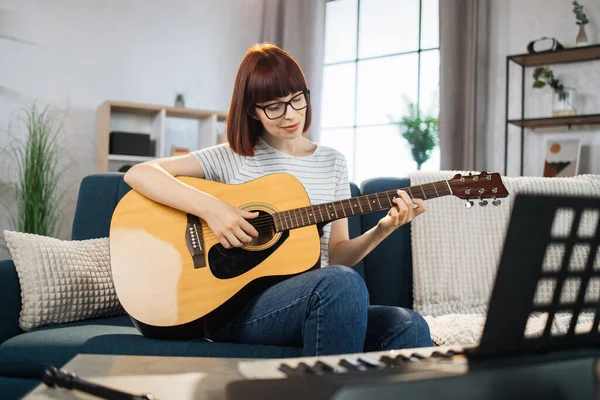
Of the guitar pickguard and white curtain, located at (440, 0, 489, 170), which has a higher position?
white curtain, located at (440, 0, 489, 170)

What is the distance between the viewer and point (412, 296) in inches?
85.3

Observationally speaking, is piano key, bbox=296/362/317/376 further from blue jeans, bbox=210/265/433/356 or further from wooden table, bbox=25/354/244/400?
blue jeans, bbox=210/265/433/356

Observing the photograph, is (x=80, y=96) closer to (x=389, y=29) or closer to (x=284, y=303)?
(x=389, y=29)

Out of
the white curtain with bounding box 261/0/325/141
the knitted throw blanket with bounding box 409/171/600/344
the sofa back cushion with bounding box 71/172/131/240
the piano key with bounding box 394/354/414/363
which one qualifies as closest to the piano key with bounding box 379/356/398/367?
the piano key with bounding box 394/354/414/363

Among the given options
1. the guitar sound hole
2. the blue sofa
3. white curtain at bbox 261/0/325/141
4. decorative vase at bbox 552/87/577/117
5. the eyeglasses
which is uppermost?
white curtain at bbox 261/0/325/141

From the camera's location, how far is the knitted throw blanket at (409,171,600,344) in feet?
6.90

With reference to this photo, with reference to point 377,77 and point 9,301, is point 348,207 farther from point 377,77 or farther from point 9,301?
point 377,77

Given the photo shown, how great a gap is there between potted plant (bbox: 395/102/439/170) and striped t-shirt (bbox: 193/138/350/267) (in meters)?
2.52

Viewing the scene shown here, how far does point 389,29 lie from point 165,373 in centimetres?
443

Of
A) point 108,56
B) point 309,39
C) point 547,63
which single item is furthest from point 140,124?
point 547,63

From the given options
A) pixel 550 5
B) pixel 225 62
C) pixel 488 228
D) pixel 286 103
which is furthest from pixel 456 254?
pixel 225 62

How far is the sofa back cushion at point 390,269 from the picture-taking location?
214 centimetres

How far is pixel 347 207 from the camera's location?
5.18ft

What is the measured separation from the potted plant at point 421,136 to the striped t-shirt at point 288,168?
2.52 m
